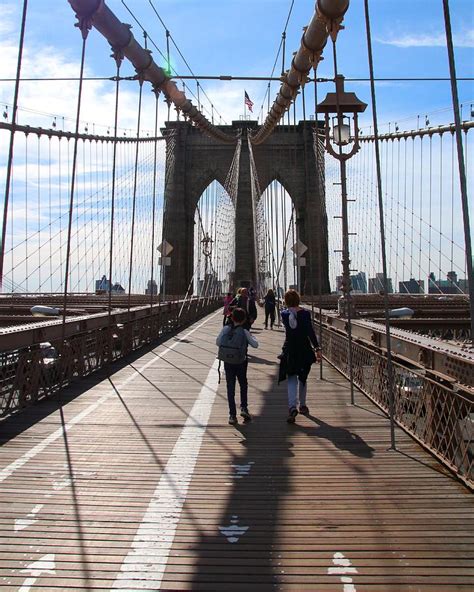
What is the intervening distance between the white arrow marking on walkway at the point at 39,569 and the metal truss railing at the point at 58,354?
3367 mm

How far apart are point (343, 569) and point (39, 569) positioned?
53.7 inches

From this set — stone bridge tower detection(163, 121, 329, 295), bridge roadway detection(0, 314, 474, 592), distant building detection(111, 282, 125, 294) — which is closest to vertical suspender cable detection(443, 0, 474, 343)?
bridge roadway detection(0, 314, 474, 592)

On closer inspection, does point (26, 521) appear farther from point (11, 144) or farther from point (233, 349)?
point (11, 144)

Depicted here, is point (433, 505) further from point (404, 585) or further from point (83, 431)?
point (83, 431)

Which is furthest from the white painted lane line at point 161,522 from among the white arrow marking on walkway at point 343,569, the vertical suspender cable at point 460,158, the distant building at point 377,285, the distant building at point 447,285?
the distant building at point 377,285

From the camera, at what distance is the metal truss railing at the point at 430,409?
409cm

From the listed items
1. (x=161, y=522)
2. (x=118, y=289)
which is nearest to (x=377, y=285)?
(x=118, y=289)

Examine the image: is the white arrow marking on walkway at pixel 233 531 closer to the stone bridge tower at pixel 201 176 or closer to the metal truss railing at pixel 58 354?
the metal truss railing at pixel 58 354

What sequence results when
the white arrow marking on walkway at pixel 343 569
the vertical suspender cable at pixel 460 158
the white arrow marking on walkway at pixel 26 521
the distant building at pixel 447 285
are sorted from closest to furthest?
the white arrow marking on walkway at pixel 343 569, the white arrow marking on walkway at pixel 26 521, the vertical suspender cable at pixel 460 158, the distant building at pixel 447 285

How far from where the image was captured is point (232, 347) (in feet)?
18.4

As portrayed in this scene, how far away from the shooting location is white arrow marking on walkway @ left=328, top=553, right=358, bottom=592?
8.46 feet

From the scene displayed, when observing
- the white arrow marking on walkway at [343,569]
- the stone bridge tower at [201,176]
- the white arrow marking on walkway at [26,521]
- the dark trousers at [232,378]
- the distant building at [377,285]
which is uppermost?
the stone bridge tower at [201,176]

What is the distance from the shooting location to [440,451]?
4496 millimetres

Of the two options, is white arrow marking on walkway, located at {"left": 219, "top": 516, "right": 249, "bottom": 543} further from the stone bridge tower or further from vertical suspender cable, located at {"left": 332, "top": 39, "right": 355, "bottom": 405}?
the stone bridge tower
